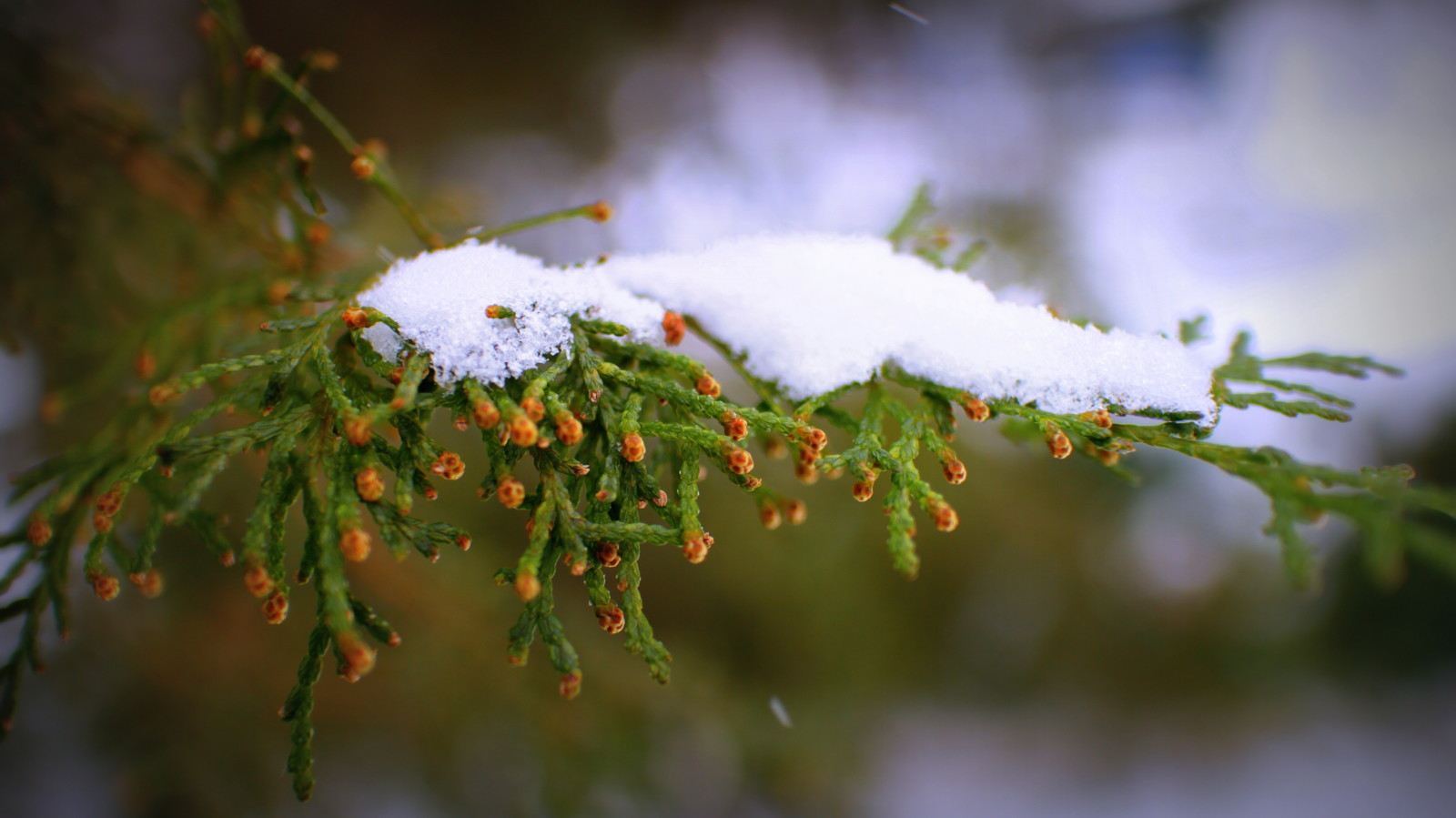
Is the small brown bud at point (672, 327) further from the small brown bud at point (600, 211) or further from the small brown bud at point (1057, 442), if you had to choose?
the small brown bud at point (1057, 442)

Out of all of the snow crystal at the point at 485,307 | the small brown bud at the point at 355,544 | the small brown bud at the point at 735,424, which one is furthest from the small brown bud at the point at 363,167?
the small brown bud at the point at 735,424

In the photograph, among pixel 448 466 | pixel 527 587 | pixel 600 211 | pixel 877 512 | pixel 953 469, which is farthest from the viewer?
pixel 877 512

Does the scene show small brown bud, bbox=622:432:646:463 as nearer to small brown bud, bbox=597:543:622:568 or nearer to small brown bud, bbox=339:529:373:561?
small brown bud, bbox=597:543:622:568

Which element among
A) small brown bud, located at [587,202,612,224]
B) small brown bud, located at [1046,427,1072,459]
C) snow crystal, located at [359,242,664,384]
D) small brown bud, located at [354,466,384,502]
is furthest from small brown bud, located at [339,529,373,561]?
small brown bud, located at [1046,427,1072,459]

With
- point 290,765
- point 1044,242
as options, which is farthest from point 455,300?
point 1044,242

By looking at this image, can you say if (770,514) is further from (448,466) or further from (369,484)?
(369,484)

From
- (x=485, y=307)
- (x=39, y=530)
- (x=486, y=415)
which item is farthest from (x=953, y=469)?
(x=39, y=530)
